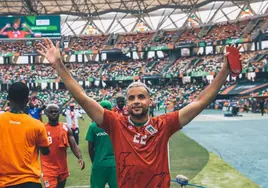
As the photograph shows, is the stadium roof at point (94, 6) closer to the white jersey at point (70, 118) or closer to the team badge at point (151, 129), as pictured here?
the white jersey at point (70, 118)

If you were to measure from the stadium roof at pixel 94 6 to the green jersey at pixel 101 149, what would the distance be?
52.6 m

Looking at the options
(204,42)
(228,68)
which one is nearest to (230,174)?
(228,68)

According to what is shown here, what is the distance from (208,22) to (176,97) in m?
17.0

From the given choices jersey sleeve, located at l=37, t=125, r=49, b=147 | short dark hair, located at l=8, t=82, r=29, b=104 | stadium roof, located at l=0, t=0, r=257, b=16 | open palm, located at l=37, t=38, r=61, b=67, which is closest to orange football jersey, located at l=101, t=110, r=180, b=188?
open palm, located at l=37, t=38, r=61, b=67

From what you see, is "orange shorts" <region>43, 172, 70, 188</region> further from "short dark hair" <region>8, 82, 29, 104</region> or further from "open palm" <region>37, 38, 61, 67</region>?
"open palm" <region>37, 38, 61, 67</region>

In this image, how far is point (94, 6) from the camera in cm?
5966

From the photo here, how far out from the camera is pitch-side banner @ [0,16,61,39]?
30.4 meters

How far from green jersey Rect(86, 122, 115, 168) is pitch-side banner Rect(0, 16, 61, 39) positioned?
25273mm

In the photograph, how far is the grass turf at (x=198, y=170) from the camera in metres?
8.75

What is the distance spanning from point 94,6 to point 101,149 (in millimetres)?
55833

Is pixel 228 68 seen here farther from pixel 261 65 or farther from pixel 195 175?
pixel 261 65

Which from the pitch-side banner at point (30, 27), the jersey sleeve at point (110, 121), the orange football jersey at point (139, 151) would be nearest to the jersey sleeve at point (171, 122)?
the orange football jersey at point (139, 151)

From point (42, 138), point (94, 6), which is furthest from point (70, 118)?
point (94, 6)

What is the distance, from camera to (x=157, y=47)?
62.0 meters
